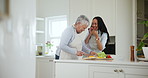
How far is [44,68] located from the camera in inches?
186

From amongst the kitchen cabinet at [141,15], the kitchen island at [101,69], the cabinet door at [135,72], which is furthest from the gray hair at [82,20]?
the cabinet door at [135,72]

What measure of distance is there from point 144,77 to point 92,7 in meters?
2.09

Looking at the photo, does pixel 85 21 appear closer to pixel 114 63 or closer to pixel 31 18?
pixel 114 63

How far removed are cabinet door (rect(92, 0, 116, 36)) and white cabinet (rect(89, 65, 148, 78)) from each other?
1407mm

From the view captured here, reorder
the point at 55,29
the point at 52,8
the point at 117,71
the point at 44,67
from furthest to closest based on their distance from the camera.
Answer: the point at 55,29, the point at 52,8, the point at 44,67, the point at 117,71

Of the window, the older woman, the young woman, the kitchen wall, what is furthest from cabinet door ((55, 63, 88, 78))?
the window

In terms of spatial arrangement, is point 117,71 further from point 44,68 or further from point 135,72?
point 44,68

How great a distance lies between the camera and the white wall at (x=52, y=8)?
477 cm

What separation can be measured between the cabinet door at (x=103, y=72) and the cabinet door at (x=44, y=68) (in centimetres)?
247

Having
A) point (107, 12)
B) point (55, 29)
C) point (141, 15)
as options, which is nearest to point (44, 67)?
point (55, 29)

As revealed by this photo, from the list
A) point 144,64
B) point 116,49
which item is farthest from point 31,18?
point 116,49

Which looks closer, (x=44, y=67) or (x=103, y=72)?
(x=103, y=72)

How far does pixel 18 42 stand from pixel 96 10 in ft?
11.1

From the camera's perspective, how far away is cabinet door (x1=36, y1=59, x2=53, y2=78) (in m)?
4.61
